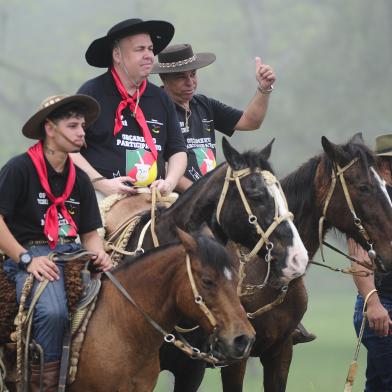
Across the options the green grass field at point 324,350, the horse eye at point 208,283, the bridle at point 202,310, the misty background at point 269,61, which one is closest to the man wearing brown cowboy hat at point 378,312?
the bridle at point 202,310

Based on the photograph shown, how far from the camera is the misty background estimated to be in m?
21.9

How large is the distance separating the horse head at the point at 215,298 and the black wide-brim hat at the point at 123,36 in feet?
7.97

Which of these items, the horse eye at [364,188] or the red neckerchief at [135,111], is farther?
the red neckerchief at [135,111]

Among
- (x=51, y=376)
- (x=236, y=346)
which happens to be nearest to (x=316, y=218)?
(x=236, y=346)

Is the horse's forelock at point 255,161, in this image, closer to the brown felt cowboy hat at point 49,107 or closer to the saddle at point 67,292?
the brown felt cowboy hat at point 49,107

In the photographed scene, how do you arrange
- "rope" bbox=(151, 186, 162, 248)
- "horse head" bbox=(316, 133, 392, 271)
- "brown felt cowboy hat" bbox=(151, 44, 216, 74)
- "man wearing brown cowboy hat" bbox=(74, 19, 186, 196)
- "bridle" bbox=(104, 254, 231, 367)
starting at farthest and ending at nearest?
"brown felt cowboy hat" bbox=(151, 44, 216, 74) → "man wearing brown cowboy hat" bbox=(74, 19, 186, 196) → "horse head" bbox=(316, 133, 392, 271) → "rope" bbox=(151, 186, 162, 248) → "bridle" bbox=(104, 254, 231, 367)

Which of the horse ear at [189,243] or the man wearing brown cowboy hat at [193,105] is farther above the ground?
the man wearing brown cowboy hat at [193,105]

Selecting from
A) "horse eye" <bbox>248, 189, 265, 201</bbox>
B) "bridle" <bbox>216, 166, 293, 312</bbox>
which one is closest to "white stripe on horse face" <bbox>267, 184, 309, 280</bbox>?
"bridle" <bbox>216, 166, 293, 312</bbox>

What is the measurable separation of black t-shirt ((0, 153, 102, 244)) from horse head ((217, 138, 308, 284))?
93 cm

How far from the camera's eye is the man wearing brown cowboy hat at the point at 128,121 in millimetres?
8102

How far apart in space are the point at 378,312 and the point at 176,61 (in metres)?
2.63

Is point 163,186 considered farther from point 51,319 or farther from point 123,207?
point 51,319

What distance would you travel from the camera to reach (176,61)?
30.4 ft

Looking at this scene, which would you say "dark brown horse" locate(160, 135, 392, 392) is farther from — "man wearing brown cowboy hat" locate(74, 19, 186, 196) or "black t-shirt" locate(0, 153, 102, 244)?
"black t-shirt" locate(0, 153, 102, 244)
